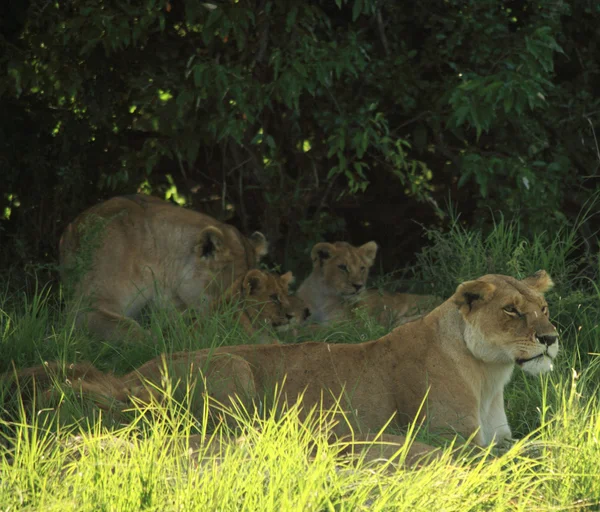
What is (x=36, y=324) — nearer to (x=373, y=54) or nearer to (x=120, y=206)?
(x=120, y=206)

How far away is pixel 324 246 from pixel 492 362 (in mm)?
3109

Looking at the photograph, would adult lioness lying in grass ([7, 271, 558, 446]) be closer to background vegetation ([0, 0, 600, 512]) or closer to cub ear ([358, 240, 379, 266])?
background vegetation ([0, 0, 600, 512])

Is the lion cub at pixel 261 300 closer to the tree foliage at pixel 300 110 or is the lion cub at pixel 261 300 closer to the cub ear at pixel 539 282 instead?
the tree foliage at pixel 300 110

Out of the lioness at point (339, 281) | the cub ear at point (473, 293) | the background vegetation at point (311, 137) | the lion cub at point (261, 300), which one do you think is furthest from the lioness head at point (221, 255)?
the cub ear at point (473, 293)

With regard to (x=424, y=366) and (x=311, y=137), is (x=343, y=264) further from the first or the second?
(x=424, y=366)

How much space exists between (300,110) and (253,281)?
1917mm

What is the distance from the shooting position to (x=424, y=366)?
197 inches

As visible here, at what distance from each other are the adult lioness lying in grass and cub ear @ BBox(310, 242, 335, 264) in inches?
107

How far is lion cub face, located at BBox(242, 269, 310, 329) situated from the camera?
6504mm

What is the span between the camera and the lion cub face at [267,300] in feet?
21.3

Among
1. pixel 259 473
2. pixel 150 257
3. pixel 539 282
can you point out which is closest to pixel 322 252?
pixel 150 257

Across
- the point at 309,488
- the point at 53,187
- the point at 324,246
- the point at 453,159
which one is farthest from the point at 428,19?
the point at 309,488

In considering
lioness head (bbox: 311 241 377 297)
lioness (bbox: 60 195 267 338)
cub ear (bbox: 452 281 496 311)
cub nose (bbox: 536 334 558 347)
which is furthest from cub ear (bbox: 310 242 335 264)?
cub nose (bbox: 536 334 558 347)

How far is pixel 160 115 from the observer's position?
279 inches
